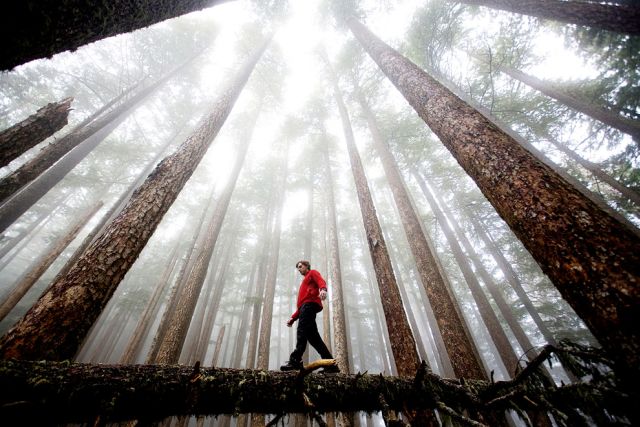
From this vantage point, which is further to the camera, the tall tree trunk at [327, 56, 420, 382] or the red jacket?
the red jacket

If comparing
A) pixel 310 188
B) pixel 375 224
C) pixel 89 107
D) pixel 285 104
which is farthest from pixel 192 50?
pixel 375 224

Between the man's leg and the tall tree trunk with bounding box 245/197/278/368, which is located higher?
the tall tree trunk with bounding box 245/197/278/368

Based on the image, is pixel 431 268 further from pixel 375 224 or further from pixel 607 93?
pixel 607 93

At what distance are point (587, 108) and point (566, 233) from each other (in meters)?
10.0

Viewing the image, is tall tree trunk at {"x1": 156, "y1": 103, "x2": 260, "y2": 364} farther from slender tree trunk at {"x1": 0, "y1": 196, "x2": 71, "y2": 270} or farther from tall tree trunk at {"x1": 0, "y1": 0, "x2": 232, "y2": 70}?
slender tree trunk at {"x1": 0, "y1": 196, "x2": 71, "y2": 270}

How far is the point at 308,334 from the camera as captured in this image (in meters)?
4.34

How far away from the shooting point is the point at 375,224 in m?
6.30

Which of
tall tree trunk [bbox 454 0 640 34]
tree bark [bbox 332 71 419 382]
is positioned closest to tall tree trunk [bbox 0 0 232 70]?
tree bark [bbox 332 71 419 382]

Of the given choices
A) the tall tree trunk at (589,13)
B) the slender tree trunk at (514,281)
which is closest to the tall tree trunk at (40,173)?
the tall tree trunk at (589,13)

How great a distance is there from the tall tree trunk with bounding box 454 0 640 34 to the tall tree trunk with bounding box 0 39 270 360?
850 centimetres

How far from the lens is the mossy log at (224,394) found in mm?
1687

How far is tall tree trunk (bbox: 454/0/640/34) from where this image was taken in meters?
5.12

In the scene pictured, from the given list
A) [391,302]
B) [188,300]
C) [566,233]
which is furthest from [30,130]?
[566,233]

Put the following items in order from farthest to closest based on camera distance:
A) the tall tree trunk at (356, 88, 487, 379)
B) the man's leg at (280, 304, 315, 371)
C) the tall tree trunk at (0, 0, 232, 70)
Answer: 1. the tall tree trunk at (356, 88, 487, 379)
2. the man's leg at (280, 304, 315, 371)
3. the tall tree trunk at (0, 0, 232, 70)
